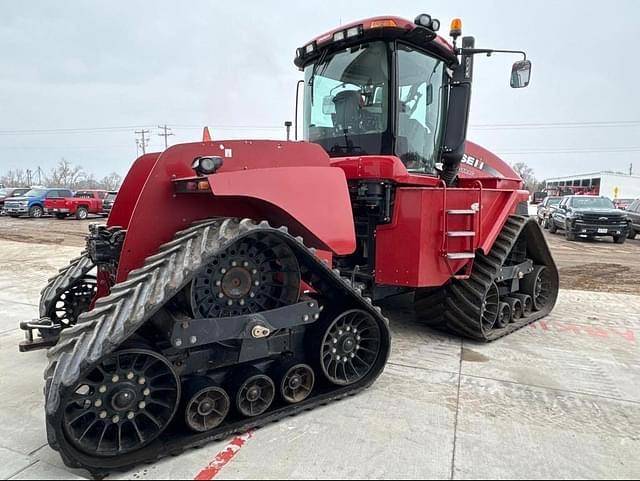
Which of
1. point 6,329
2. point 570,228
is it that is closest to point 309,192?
point 6,329

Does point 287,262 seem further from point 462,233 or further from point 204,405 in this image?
point 462,233

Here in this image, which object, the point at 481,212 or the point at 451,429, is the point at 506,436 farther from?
the point at 481,212

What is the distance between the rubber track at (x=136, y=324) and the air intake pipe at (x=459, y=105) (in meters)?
2.37

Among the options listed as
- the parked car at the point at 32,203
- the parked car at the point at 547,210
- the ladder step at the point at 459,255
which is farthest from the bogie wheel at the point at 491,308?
the parked car at the point at 32,203

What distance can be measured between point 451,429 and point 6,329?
4.60 m

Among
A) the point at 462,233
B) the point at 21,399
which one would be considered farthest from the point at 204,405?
the point at 462,233

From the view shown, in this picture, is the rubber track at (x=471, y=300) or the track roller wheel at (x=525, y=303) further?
the track roller wheel at (x=525, y=303)

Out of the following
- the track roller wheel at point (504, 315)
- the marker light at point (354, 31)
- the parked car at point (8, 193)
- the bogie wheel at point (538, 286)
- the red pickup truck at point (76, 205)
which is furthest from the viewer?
the parked car at point (8, 193)

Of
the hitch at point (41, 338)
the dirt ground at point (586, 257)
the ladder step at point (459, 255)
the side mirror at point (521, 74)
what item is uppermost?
the side mirror at point (521, 74)

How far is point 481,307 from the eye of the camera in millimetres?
4578

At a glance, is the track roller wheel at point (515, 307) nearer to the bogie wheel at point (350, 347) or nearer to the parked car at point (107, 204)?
the bogie wheel at point (350, 347)

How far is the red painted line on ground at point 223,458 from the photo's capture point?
248 centimetres

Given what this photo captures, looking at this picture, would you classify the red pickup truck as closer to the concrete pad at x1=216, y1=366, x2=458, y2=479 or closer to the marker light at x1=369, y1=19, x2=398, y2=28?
the marker light at x1=369, y1=19, x2=398, y2=28

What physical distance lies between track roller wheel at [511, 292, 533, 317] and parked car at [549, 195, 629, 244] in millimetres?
12159
